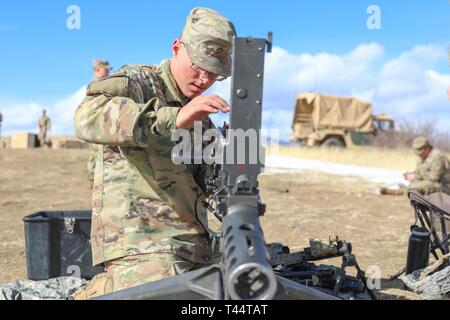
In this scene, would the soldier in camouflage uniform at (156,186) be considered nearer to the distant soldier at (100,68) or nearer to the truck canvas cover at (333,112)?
the distant soldier at (100,68)

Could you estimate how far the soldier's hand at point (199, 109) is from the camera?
2004 millimetres

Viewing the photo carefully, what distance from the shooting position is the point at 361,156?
23688mm

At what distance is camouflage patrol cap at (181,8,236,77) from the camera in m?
2.59

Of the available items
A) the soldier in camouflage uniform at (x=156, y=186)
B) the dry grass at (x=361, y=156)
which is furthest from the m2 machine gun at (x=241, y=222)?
the dry grass at (x=361, y=156)

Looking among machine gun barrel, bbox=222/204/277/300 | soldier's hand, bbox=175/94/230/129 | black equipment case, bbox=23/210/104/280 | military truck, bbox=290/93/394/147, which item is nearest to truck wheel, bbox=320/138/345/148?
military truck, bbox=290/93/394/147

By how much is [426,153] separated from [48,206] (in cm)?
614

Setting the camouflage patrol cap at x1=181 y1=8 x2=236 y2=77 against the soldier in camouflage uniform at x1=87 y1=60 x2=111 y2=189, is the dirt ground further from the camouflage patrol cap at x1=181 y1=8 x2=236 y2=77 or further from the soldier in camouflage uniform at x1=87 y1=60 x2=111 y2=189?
the camouflage patrol cap at x1=181 y1=8 x2=236 y2=77

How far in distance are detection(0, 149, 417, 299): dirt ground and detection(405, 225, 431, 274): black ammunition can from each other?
0.23m

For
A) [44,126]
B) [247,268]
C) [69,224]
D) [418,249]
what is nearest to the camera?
[247,268]

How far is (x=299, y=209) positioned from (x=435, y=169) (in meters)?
2.21

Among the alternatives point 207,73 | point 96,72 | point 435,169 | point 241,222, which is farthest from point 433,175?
point 241,222

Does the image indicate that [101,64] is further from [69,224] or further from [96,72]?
[69,224]
